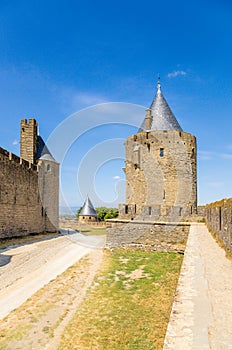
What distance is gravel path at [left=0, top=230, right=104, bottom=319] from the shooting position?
20.2ft

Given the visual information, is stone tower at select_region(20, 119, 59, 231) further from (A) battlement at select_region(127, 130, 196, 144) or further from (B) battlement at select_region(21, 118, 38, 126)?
(A) battlement at select_region(127, 130, 196, 144)

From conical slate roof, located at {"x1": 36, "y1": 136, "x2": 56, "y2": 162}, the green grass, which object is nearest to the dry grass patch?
conical slate roof, located at {"x1": 36, "y1": 136, "x2": 56, "y2": 162}

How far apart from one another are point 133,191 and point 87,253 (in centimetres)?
561

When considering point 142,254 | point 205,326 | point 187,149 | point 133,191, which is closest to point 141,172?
point 133,191

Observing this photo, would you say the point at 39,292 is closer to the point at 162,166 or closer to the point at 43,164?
the point at 162,166

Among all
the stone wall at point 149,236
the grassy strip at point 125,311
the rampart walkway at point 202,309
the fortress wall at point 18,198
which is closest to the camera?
the rampart walkway at point 202,309

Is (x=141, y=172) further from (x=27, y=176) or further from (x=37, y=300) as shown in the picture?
(x=37, y=300)

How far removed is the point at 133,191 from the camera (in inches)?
655

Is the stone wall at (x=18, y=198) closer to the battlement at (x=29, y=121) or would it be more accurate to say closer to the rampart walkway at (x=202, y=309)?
the battlement at (x=29, y=121)

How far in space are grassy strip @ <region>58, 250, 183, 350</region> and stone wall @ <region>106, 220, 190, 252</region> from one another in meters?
3.30

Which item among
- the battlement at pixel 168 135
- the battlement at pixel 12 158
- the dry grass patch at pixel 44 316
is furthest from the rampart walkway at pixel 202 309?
the battlement at pixel 168 135

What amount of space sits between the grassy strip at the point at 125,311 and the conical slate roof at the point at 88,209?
2308cm

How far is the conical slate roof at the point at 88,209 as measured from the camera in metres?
32.1

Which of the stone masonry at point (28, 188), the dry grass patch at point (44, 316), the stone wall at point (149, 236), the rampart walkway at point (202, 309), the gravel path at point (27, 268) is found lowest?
the gravel path at point (27, 268)
